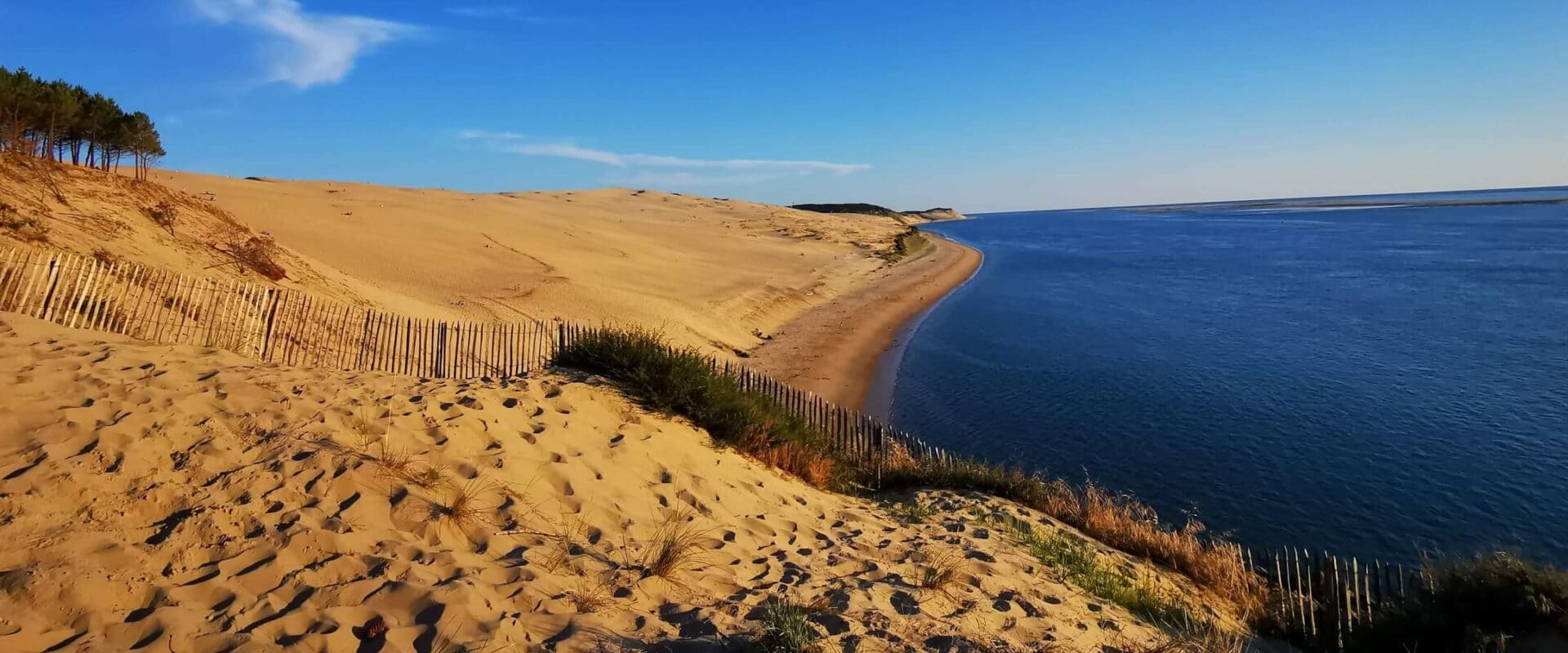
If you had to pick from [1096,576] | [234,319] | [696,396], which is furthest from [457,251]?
[1096,576]

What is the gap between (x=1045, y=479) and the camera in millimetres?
14078

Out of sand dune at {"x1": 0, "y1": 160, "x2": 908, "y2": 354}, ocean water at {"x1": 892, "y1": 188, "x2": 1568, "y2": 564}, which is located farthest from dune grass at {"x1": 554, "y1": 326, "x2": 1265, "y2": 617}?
sand dune at {"x1": 0, "y1": 160, "x2": 908, "y2": 354}

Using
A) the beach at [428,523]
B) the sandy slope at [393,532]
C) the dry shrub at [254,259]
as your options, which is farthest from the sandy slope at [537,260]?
the sandy slope at [393,532]

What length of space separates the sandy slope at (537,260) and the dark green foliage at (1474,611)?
696 inches

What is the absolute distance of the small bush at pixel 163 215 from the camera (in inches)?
616

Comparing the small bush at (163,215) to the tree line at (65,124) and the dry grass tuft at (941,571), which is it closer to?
the tree line at (65,124)

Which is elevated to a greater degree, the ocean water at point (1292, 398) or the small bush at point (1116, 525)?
the small bush at point (1116, 525)

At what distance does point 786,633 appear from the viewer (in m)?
4.36

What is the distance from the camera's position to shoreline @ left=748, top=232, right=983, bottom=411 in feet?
71.9

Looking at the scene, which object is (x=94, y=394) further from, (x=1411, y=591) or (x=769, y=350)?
(x=769, y=350)

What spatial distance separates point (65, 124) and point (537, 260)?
14355 mm

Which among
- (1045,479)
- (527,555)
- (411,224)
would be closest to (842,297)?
(411,224)

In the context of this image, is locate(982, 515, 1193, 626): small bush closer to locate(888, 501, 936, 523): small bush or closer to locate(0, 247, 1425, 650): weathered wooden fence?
locate(888, 501, 936, 523): small bush

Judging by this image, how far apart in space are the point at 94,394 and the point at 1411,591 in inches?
470
